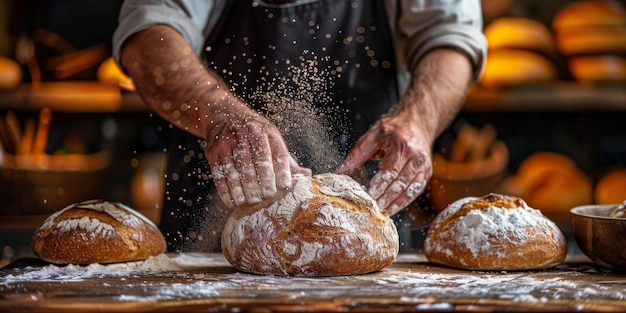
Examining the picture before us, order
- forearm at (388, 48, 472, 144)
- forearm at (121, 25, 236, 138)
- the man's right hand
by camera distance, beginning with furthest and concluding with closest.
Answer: forearm at (388, 48, 472, 144), forearm at (121, 25, 236, 138), the man's right hand

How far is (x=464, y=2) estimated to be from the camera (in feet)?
7.23

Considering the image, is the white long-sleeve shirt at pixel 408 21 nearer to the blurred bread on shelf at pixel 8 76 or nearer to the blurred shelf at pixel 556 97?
the blurred shelf at pixel 556 97

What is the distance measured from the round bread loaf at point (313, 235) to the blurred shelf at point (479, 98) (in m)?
1.53

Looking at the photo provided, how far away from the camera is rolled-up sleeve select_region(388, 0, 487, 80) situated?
2139 mm

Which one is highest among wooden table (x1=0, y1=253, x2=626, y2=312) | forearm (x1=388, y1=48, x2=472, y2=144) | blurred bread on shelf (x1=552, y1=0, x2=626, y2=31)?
blurred bread on shelf (x1=552, y1=0, x2=626, y2=31)

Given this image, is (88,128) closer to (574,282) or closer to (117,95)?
(117,95)

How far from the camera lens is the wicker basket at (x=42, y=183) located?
295cm

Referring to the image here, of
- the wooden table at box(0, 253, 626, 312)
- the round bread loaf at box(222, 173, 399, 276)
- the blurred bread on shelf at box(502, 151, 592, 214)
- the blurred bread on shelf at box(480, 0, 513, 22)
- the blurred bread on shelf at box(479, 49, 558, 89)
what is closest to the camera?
the wooden table at box(0, 253, 626, 312)

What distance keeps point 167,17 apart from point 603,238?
1.27 meters

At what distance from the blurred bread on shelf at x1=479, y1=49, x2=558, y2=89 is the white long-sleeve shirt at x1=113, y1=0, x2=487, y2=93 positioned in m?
0.73

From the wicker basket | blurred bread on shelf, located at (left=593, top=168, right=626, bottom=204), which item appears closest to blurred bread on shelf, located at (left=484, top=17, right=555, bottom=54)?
blurred bread on shelf, located at (left=593, top=168, right=626, bottom=204)

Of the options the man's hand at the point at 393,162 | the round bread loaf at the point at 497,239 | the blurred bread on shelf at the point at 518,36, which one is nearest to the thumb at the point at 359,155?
the man's hand at the point at 393,162

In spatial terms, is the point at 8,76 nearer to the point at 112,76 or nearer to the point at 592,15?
the point at 112,76

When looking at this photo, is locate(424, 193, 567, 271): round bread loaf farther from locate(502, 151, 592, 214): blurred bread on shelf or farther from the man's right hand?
locate(502, 151, 592, 214): blurred bread on shelf
